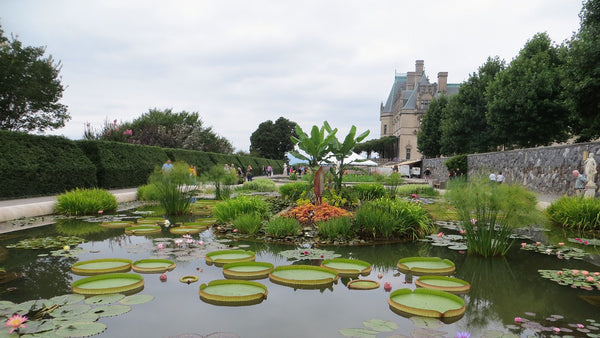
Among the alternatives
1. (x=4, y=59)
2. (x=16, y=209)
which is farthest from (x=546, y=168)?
(x=4, y=59)

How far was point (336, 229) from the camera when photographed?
5535mm

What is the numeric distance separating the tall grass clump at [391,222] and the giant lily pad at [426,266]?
144 centimetres

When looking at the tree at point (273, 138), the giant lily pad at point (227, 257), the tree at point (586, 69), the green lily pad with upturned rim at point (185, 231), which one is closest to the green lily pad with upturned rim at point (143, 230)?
the green lily pad with upturned rim at point (185, 231)

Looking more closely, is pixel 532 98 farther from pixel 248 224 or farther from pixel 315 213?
pixel 248 224

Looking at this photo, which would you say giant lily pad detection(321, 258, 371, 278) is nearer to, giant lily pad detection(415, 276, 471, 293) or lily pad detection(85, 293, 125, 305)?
giant lily pad detection(415, 276, 471, 293)

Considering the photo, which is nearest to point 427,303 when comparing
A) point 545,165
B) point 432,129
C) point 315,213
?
point 315,213

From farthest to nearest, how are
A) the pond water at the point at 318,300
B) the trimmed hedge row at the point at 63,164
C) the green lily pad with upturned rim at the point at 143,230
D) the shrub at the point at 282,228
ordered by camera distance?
1. the trimmed hedge row at the point at 63,164
2. the green lily pad with upturned rim at the point at 143,230
3. the shrub at the point at 282,228
4. the pond water at the point at 318,300

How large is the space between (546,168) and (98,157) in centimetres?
1921

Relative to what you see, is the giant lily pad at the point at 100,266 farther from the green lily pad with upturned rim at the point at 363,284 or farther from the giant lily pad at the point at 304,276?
the green lily pad with upturned rim at the point at 363,284

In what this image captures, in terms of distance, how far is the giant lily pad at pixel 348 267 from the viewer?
3812 millimetres

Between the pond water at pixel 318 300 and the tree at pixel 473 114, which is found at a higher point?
the tree at pixel 473 114

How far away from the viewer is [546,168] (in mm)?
14688

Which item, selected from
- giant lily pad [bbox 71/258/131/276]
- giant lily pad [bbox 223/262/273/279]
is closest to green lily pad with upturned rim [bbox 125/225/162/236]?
giant lily pad [bbox 71/258/131/276]

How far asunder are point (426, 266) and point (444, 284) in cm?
69
